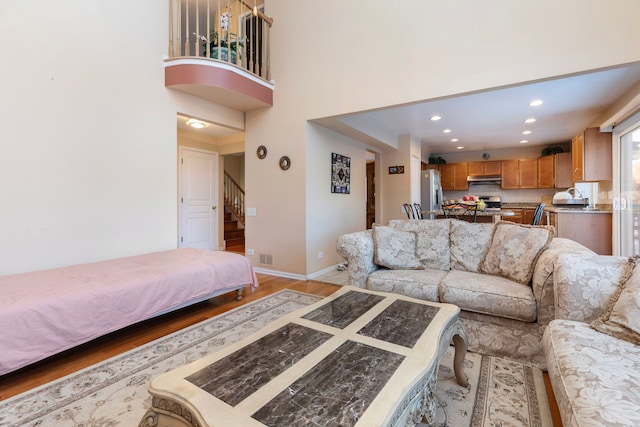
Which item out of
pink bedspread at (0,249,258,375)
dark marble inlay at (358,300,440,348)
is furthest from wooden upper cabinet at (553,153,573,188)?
pink bedspread at (0,249,258,375)

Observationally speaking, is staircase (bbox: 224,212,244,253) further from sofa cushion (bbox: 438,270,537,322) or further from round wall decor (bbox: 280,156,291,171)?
sofa cushion (bbox: 438,270,537,322)

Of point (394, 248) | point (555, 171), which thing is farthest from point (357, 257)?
point (555, 171)

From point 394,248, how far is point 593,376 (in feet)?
5.64

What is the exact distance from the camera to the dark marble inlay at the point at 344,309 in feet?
4.95

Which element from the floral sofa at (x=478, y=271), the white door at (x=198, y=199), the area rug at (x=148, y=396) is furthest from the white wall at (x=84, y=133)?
the floral sofa at (x=478, y=271)

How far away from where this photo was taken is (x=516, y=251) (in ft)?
7.56

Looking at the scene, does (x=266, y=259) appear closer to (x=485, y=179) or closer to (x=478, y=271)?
(x=478, y=271)

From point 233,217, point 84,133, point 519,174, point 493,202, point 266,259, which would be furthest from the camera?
point 233,217

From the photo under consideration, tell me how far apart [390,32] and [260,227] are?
312 cm

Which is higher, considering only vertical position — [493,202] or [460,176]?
[460,176]

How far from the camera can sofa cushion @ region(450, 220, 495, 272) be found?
8.50 feet

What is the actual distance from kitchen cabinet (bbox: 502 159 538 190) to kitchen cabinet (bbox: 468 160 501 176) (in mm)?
158

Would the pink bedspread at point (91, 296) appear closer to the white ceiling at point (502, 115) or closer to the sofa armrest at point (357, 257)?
the sofa armrest at point (357, 257)

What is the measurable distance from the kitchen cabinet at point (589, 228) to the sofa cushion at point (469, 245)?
7.10 feet
